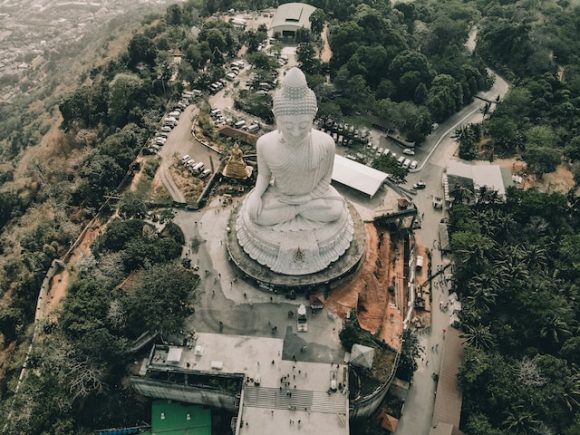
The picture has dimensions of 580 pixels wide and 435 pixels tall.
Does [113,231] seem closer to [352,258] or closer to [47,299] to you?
[47,299]

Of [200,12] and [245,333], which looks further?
[200,12]

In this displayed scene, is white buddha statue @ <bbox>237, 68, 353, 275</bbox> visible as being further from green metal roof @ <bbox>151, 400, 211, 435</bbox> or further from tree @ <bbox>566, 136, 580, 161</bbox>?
tree @ <bbox>566, 136, 580, 161</bbox>

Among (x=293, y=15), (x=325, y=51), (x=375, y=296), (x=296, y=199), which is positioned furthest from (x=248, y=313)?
(x=293, y=15)

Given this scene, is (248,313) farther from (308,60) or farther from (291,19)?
(291,19)

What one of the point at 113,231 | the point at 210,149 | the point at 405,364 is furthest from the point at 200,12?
the point at 405,364

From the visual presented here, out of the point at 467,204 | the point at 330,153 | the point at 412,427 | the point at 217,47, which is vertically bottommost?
the point at 412,427

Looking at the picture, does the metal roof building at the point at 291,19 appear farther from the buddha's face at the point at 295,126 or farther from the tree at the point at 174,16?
the buddha's face at the point at 295,126
